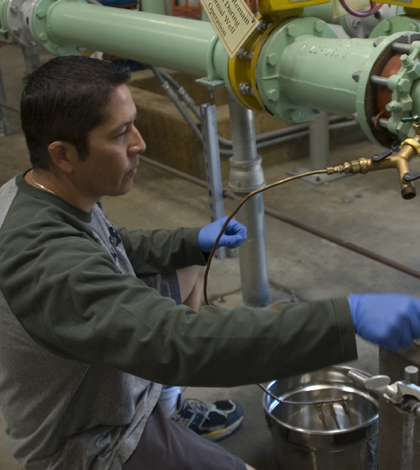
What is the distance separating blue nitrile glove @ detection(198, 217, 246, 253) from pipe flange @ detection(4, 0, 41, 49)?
1.43m

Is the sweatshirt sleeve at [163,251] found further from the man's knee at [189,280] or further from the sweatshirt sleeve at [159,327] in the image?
the sweatshirt sleeve at [159,327]

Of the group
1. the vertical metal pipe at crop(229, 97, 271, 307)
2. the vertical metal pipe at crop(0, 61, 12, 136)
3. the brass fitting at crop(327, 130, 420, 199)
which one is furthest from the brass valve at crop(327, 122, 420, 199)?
the vertical metal pipe at crop(0, 61, 12, 136)

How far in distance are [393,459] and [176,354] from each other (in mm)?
631

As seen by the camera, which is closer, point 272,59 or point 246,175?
point 272,59

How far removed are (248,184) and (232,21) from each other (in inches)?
30.3

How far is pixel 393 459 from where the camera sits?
1.35m

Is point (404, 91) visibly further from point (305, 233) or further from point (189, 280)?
point (305, 233)

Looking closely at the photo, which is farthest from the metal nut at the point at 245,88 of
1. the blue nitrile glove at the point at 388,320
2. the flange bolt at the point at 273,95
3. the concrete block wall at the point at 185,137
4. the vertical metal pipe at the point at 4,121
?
the vertical metal pipe at the point at 4,121

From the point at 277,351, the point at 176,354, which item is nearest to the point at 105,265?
the point at 176,354

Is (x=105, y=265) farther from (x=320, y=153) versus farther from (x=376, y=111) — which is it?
(x=320, y=153)

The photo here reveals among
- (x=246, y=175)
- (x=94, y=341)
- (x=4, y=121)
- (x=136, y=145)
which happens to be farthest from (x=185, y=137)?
(x=94, y=341)

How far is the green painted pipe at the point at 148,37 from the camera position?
1.85 m

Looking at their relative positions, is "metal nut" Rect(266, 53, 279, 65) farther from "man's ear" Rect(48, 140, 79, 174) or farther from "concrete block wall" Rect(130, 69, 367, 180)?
"concrete block wall" Rect(130, 69, 367, 180)

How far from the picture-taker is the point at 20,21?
272cm
